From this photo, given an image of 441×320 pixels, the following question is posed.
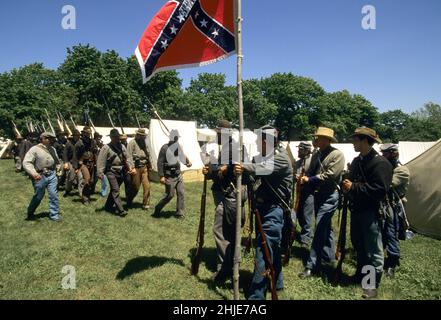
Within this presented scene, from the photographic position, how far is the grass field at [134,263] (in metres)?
5.32

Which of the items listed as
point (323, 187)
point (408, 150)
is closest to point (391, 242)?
point (323, 187)

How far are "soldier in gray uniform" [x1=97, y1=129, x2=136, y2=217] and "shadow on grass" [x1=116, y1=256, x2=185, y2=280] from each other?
348 cm

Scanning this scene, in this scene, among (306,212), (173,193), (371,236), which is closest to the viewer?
(371,236)

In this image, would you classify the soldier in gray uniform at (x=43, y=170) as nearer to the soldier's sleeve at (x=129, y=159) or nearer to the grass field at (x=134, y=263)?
the grass field at (x=134, y=263)

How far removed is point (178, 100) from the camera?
49.6 meters

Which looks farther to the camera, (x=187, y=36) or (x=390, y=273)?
(x=390, y=273)

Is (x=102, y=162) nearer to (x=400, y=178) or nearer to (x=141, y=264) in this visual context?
(x=141, y=264)

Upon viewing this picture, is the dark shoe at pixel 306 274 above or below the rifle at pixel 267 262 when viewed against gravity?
below

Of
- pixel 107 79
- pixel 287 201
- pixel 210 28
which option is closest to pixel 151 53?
pixel 210 28

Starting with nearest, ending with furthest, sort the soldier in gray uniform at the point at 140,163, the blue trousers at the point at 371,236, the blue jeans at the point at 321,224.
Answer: the blue trousers at the point at 371,236 → the blue jeans at the point at 321,224 → the soldier in gray uniform at the point at 140,163

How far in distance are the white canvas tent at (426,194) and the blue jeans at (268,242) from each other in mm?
6725

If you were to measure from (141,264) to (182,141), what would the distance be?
11.8 metres

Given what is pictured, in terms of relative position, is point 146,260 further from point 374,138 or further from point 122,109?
point 122,109

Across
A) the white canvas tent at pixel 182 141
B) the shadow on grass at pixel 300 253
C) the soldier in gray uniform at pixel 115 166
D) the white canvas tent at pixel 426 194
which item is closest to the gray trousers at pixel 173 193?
the soldier in gray uniform at pixel 115 166
